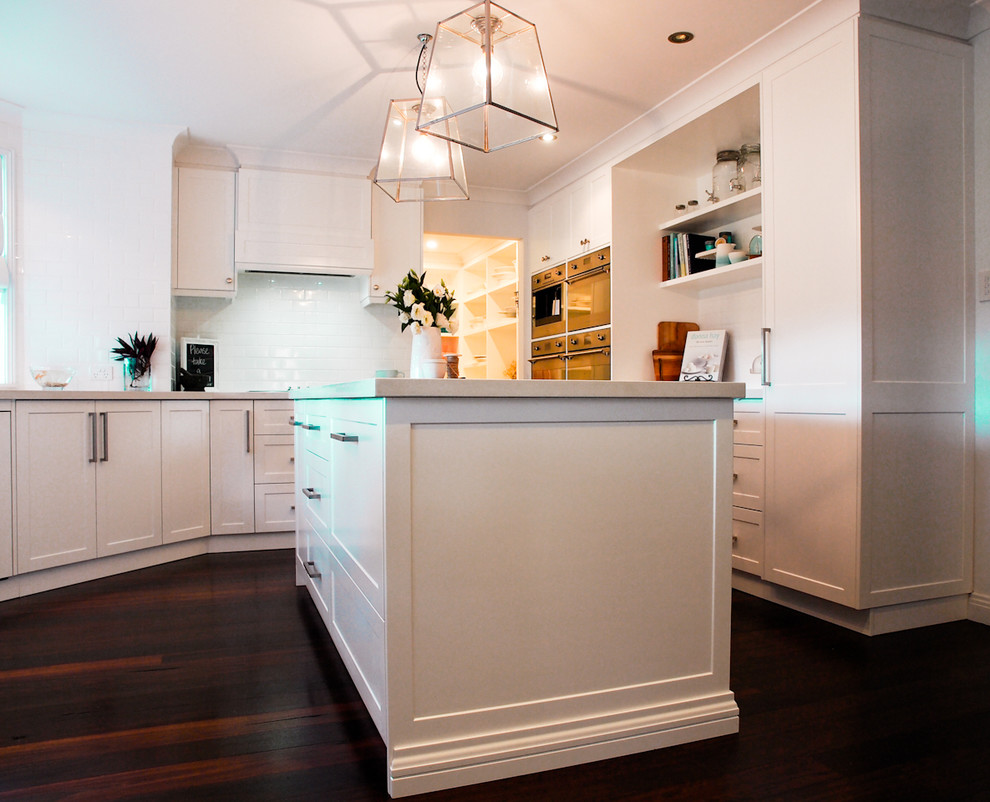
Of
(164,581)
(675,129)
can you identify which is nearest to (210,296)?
(164,581)

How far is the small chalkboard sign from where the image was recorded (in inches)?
176

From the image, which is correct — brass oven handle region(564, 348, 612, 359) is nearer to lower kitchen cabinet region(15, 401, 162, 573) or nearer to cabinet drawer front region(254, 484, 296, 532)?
cabinet drawer front region(254, 484, 296, 532)

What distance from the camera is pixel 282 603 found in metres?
2.93

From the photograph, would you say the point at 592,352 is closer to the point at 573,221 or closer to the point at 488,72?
the point at 573,221

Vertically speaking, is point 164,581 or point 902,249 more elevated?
point 902,249

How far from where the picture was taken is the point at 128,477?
354 centimetres

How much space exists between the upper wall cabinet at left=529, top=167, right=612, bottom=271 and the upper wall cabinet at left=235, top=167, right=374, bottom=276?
1.44 meters

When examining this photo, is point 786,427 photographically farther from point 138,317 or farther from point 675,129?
point 138,317

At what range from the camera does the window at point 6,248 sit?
3.82 m

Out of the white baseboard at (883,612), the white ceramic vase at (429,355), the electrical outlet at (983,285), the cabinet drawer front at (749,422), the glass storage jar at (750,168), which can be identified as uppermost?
the glass storage jar at (750,168)

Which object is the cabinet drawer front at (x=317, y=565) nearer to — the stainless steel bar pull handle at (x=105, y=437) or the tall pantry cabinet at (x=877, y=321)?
the stainless steel bar pull handle at (x=105, y=437)

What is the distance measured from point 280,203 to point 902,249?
377cm

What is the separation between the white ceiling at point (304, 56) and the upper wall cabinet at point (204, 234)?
Result: 11.2 inches

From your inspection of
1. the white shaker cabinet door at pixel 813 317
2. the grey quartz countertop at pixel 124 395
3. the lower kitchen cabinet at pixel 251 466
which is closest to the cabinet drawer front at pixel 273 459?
the lower kitchen cabinet at pixel 251 466
